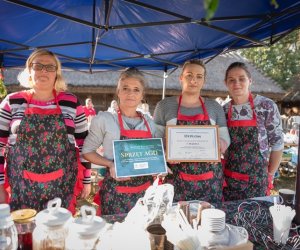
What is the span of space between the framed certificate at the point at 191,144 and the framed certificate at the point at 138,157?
205mm

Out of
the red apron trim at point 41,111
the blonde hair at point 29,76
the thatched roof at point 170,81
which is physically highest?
the thatched roof at point 170,81

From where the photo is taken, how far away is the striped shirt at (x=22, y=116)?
2.11 meters

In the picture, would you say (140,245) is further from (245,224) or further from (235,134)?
(235,134)

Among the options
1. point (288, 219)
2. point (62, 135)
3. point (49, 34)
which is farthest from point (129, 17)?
point (288, 219)

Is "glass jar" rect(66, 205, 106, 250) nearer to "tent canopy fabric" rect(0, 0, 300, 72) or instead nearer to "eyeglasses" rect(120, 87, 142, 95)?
"eyeglasses" rect(120, 87, 142, 95)

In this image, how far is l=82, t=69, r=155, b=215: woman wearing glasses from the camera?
2.21 metres

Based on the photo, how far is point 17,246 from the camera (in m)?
1.18

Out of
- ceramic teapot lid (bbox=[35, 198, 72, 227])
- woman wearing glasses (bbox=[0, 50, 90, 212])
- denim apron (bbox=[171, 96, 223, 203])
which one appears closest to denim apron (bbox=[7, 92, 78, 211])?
woman wearing glasses (bbox=[0, 50, 90, 212])

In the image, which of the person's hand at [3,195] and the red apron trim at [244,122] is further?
the red apron trim at [244,122]

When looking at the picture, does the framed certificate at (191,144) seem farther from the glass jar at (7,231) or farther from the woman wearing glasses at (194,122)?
the glass jar at (7,231)

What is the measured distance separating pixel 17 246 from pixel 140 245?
1.70ft

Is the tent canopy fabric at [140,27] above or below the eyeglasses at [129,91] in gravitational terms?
above

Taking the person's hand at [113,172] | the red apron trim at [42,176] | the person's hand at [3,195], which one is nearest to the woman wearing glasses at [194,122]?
the person's hand at [113,172]

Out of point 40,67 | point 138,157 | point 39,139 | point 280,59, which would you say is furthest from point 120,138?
point 280,59
